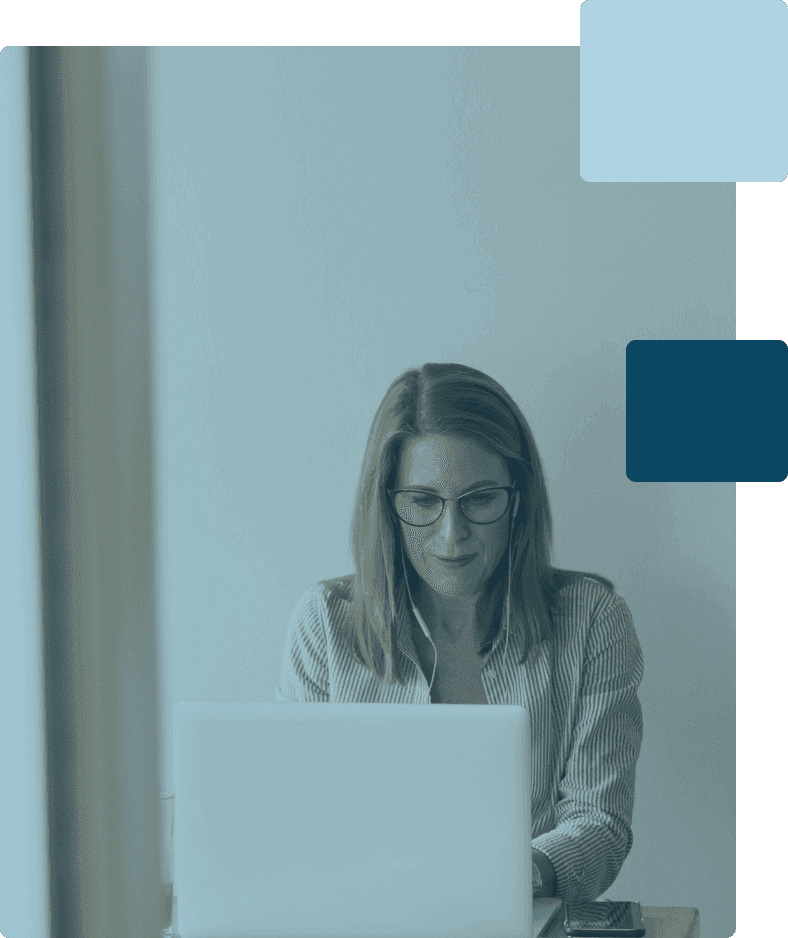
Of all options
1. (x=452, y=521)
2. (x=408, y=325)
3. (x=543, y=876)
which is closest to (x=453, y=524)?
(x=452, y=521)

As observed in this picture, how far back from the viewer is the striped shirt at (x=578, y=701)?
2.38 metres

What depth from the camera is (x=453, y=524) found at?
7.97 feet

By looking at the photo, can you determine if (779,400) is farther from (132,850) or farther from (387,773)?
(132,850)

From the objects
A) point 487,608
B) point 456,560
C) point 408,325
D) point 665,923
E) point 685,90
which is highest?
point 685,90

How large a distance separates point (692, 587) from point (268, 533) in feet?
2.88

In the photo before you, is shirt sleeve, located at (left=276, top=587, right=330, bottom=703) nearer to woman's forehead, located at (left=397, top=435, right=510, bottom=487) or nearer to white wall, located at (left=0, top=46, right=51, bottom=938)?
woman's forehead, located at (left=397, top=435, right=510, bottom=487)

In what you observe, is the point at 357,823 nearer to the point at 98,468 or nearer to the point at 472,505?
the point at 472,505

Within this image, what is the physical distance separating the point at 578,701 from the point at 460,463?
54cm

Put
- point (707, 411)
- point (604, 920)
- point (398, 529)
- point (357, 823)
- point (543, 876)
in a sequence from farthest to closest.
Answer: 1. point (398, 529)
2. point (707, 411)
3. point (543, 876)
4. point (604, 920)
5. point (357, 823)

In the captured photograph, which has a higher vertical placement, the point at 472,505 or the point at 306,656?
the point at 472,505

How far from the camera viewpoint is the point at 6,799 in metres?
2.59

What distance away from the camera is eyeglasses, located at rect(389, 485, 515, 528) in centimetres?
242

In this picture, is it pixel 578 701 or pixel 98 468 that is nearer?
pixel 578 701

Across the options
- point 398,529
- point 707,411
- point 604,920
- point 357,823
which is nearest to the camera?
point 357,823
